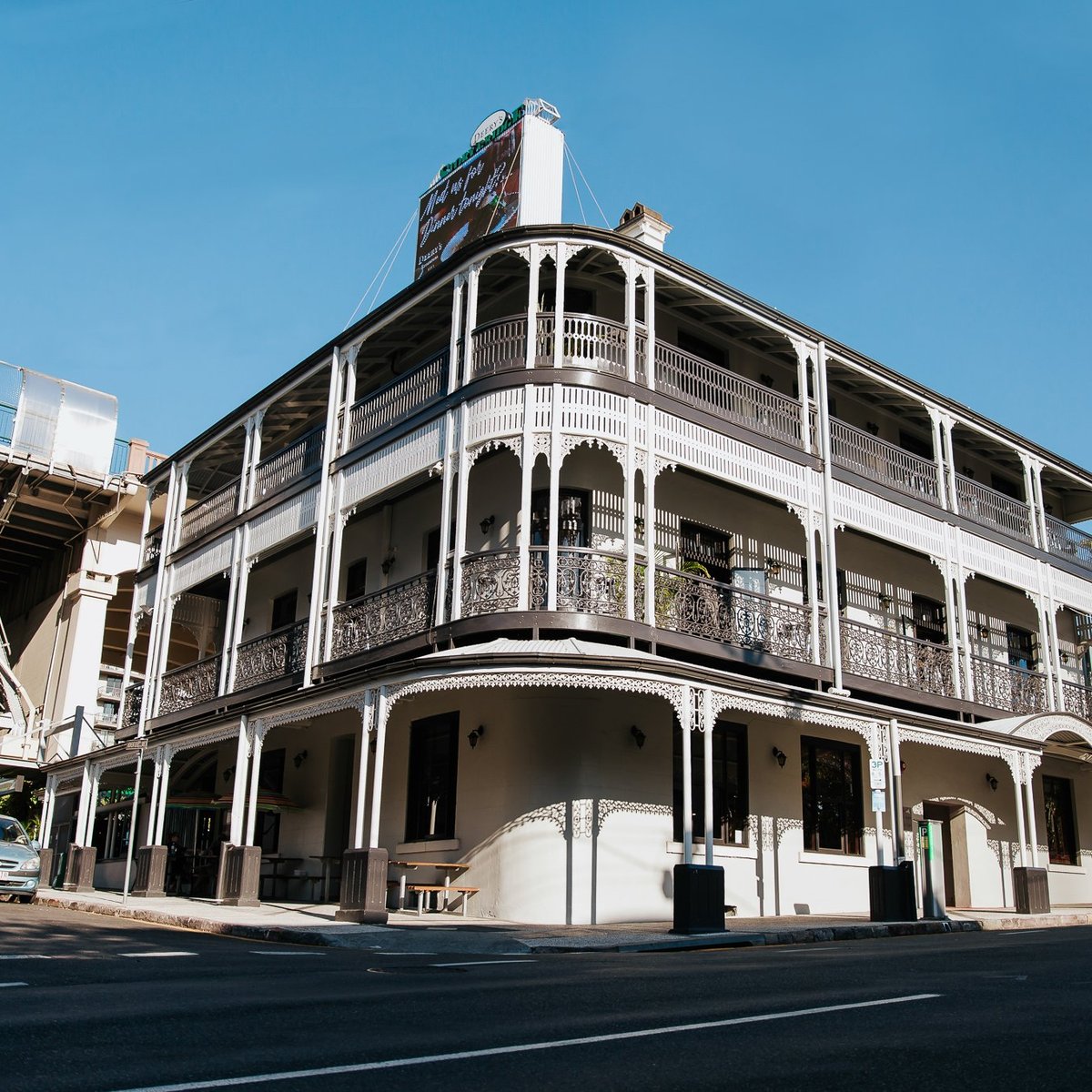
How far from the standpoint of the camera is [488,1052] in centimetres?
514

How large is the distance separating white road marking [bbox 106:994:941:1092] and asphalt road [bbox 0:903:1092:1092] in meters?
0.02

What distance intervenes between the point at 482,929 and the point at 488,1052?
32.5ft

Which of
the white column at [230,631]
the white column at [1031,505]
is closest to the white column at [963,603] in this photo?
the white column at [1031,505]

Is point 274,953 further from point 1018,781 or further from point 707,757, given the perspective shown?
point 1018,781

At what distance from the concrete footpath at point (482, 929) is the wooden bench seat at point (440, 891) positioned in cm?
38

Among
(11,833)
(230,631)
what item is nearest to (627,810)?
(230,631)

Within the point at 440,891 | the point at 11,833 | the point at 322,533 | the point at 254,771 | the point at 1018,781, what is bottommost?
the point at 440,891

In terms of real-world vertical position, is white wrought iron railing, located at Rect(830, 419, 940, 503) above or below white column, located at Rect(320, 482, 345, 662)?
above

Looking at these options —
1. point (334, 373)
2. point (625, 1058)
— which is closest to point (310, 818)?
Answer: point (334, 373)

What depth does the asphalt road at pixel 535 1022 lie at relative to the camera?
4648 mm

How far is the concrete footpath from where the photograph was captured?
42.0ft

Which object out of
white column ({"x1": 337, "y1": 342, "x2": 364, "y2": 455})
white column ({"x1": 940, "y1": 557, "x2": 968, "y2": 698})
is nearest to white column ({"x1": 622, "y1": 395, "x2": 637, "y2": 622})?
white column ({"x1": 337, "y1": 342, "x2": 364, "y2": 455})

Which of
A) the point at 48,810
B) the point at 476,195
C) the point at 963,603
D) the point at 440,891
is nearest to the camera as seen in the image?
the point at 440,891

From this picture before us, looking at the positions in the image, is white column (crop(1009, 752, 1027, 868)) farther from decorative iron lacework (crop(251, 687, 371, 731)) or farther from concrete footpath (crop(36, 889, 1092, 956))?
decorative iron lacework (crop(251, 687, 371, 731))
